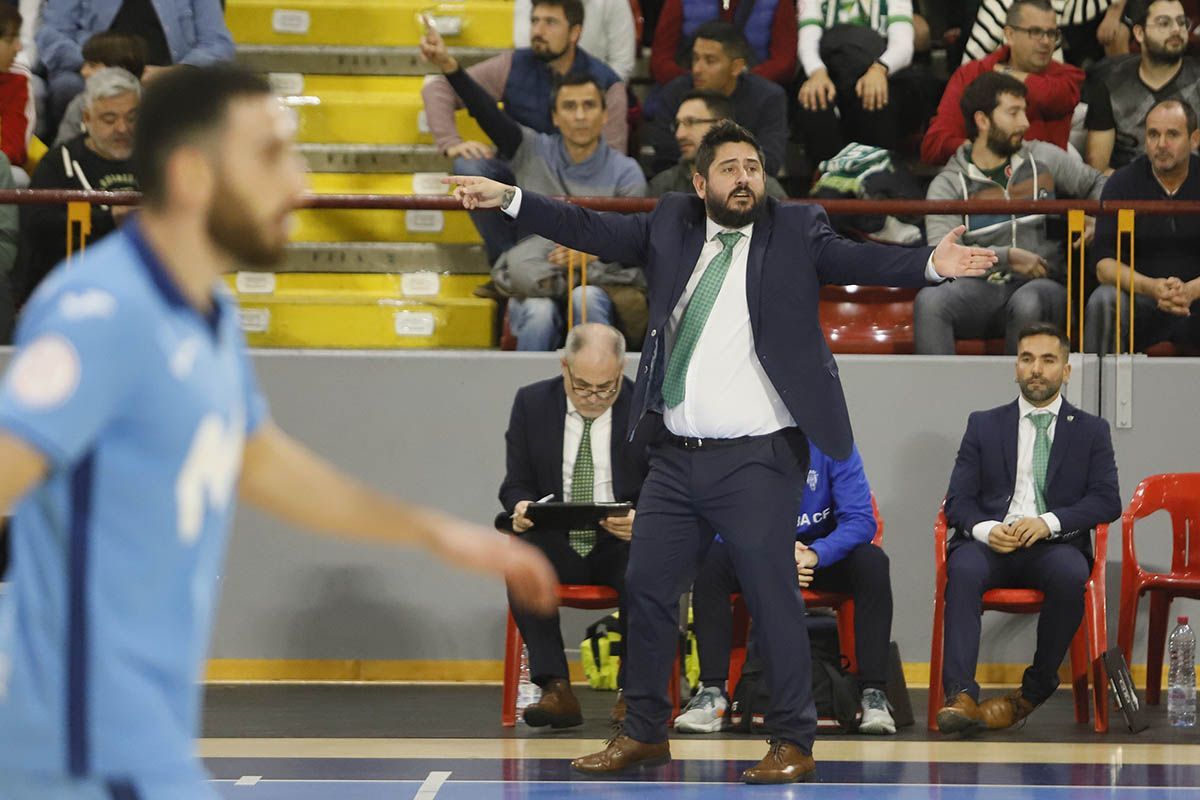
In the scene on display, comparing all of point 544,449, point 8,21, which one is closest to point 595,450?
point 544,449

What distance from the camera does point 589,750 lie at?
19.8 feet

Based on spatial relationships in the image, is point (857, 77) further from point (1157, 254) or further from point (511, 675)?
point (511, 675)

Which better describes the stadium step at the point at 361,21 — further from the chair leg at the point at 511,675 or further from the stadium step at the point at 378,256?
the chair leg at the point at 511,675

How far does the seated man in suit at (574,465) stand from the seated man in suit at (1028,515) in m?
1.26

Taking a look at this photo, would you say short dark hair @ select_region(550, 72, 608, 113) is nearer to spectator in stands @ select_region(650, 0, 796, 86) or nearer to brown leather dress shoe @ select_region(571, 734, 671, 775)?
spectator in stands @ select_region(650, 0, 796, 86)

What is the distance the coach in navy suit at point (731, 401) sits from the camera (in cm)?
542

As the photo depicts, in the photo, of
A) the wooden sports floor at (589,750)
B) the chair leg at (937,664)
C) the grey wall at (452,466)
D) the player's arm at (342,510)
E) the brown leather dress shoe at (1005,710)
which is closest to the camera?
the player's arm at (342,510)

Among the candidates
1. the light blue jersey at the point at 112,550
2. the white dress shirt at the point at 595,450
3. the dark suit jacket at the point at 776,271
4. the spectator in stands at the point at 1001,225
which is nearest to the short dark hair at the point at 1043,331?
the spectator in stands at the point at 1001,225

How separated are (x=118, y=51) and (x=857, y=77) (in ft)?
12.1

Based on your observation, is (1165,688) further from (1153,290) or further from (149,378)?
(149,378)

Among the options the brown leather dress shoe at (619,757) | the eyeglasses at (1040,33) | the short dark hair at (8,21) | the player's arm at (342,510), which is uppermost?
the short dark hair at (8,21)

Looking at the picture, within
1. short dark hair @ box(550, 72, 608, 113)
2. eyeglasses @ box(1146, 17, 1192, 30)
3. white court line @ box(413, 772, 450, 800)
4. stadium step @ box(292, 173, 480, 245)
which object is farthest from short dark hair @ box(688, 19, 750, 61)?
white court line @ box(413, 772, 450, 800)

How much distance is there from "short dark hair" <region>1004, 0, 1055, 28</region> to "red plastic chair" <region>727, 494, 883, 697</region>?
10.4 ft

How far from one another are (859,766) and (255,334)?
12.3 feet
